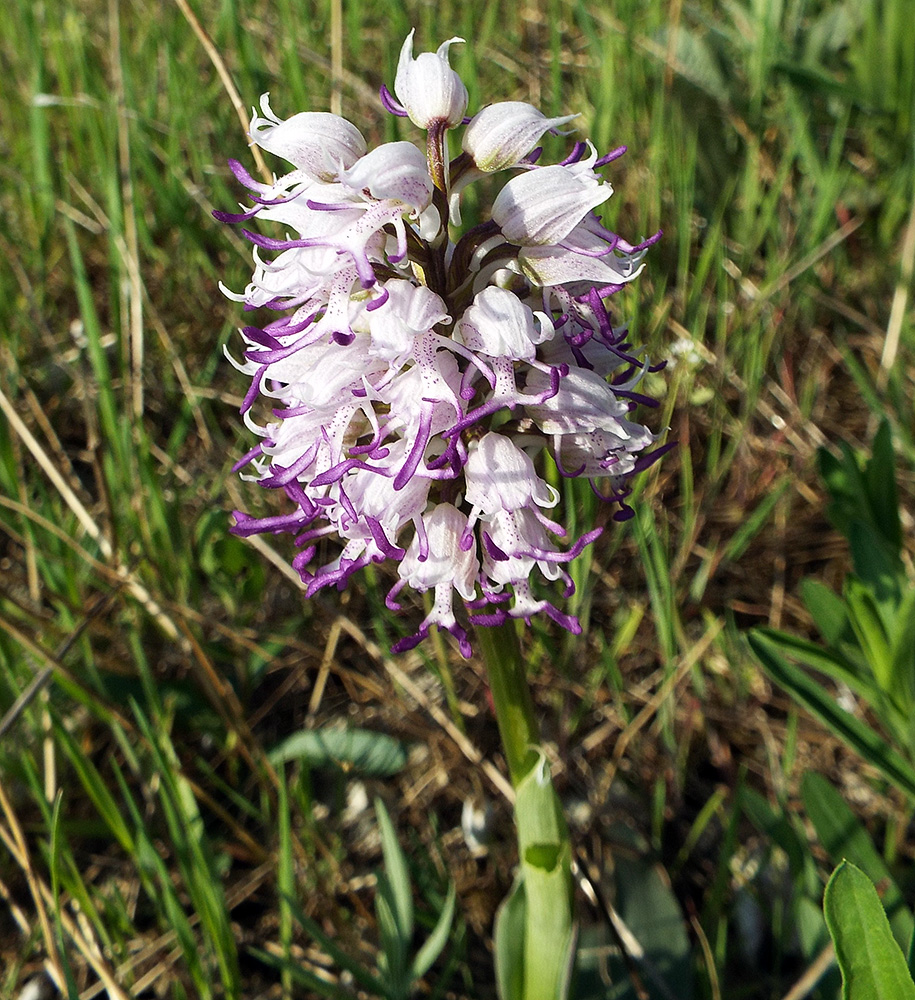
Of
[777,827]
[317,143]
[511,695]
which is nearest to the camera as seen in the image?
[317,143]

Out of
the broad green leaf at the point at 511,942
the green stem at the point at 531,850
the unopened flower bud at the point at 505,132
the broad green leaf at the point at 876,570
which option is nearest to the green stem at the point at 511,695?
the green stem at the point at 531,850

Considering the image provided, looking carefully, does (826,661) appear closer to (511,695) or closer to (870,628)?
(870,628)

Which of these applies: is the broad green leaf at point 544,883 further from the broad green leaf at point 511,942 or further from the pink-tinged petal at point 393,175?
the pink-tinged petal at point 393,175

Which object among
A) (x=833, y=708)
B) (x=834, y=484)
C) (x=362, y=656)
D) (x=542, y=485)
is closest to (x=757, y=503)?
(x=834, y=484)

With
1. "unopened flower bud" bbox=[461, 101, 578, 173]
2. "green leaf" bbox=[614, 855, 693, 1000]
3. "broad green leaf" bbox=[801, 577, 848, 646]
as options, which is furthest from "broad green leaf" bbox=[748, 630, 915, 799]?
"unopened flower bud" bbox=[461, 101, 578, 173]

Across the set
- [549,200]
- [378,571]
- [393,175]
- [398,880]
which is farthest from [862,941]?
[378,571]

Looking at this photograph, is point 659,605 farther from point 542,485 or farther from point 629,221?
point 629,221

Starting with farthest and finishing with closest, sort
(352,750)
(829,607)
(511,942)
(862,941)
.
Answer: (352,750)
(829,607)
(511,942)
(862,941)
